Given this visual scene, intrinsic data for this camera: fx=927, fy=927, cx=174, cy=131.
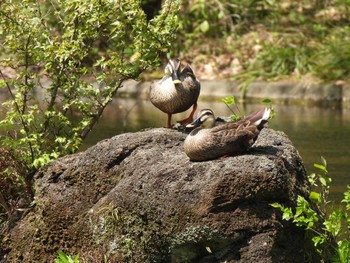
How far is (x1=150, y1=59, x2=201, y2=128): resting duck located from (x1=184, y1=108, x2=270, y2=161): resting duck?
42.2 inches

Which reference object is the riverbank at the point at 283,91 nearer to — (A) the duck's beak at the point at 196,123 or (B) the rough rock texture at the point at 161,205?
(B) the rough rock texture at the point at 161,205

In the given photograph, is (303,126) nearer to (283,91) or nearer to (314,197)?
(283,91)

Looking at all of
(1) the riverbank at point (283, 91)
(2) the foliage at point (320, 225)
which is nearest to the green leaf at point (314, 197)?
(2) the foliage at point (320, 225)

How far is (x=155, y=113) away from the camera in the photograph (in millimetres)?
15188

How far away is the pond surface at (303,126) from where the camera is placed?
444 inches

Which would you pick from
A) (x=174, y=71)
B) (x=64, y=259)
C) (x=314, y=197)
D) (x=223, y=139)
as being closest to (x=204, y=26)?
(x=174, y=71)

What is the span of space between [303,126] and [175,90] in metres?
6.93

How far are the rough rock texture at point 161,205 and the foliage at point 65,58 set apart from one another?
50 cm

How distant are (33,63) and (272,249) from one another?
108 inches

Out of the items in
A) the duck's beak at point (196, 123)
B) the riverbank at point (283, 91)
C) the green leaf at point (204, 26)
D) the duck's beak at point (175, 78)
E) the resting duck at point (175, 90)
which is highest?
the duck's beak at point (196, 123)

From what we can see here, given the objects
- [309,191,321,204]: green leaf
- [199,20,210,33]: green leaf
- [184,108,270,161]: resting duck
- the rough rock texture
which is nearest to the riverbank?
[199,20,210,33]: green leaf

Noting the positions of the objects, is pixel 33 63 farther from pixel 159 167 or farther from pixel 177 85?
pixel 159 167

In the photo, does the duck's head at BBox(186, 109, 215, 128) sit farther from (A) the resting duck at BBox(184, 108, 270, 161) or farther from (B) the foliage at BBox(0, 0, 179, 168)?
(B) the foliage at BBox(0, 0, 179, 168)

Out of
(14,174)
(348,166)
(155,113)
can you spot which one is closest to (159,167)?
(14,174)
